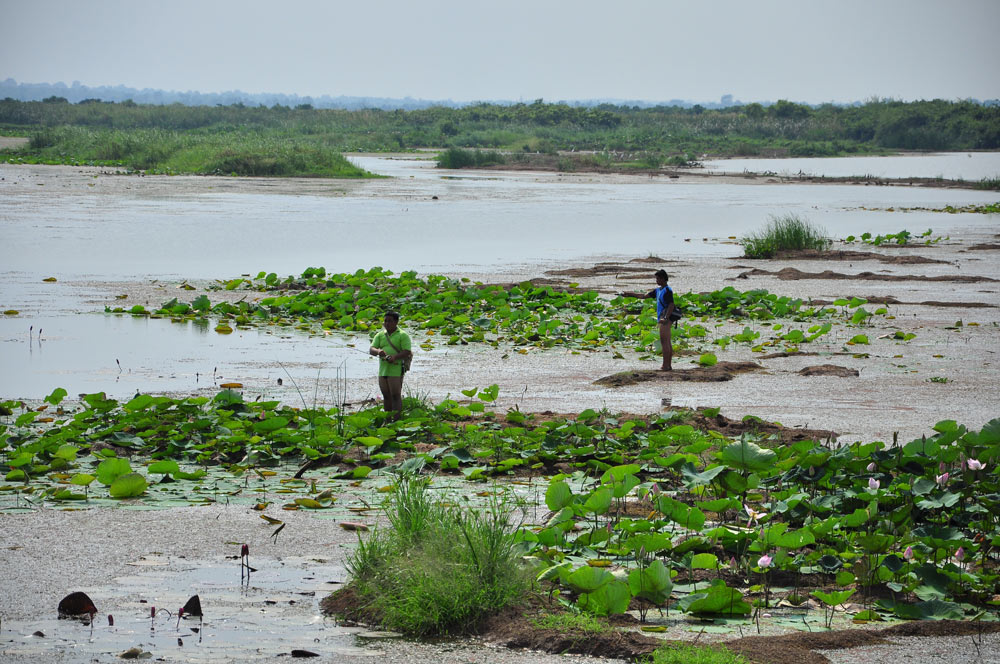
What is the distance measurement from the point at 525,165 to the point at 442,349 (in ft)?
173

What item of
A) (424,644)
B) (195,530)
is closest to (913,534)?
(424,644)

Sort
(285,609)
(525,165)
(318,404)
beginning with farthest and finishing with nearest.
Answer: (525,165), (318,404), (285,609)

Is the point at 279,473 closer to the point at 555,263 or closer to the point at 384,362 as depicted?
the point at 384,362

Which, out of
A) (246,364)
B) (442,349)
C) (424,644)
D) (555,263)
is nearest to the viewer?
(424,644)

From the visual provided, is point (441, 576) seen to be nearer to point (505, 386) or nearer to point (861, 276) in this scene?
point (505, 386)

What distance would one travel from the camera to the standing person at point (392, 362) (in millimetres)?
9797

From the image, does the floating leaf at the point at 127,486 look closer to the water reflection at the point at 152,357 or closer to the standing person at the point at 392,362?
the standing person at the point at 392,362

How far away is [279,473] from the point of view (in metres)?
8.30

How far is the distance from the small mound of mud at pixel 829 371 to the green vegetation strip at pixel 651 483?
353 centimetres

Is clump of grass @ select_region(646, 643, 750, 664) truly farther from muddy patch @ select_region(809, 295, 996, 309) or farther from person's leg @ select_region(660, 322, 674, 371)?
muddy patch @ select_region(809, 295, 996, 309)

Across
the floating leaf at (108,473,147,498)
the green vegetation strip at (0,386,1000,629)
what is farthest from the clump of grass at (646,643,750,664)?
the floating leaf at (108,473,147,498)

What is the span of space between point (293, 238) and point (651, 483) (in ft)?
71.8

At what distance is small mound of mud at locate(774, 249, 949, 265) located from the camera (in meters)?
25.2

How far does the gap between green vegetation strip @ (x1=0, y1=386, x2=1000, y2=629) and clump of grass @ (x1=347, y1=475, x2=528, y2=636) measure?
1.04 feet
